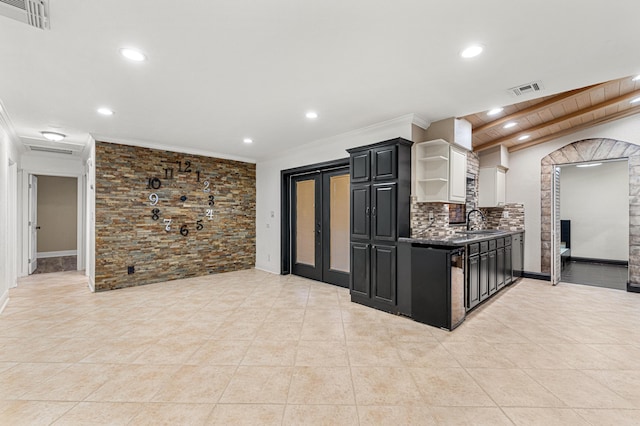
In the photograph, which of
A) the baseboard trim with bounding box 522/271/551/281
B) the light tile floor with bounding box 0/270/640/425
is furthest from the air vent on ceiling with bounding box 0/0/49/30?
the baseboard trim with bounding box 522/271/551/281

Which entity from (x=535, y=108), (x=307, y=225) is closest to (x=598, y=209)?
(x=535, y=108)

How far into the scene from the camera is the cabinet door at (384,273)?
3705mm

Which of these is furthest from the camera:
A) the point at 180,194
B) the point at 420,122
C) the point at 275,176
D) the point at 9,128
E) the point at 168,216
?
the point at 275,176

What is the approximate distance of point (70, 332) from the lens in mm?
3119

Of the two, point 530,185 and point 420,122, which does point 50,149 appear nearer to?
point 420,122

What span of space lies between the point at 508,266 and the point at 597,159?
2561 millimetres

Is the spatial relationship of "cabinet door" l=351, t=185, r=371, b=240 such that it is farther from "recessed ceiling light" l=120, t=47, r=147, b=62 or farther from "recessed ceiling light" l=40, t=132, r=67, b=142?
"recessed ceiling light" l=40, t=132, r=67, b=142

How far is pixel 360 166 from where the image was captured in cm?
410

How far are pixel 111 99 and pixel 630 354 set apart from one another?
5.87 metres

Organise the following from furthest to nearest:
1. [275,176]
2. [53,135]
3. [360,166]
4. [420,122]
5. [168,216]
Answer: [275,176]
[168,216]
[53,135]
[360,166]
[420,122]

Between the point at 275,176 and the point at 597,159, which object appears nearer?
A: the point at 597,159

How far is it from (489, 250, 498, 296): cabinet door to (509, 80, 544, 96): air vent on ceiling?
218 centimetres

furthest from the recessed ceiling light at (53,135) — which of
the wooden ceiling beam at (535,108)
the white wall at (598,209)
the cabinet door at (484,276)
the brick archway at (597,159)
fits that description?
the white wall at (598,209)

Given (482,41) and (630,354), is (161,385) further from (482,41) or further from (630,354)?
(630,354)
